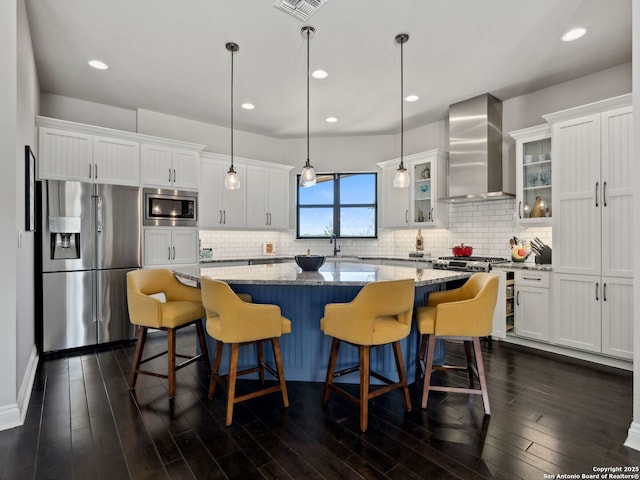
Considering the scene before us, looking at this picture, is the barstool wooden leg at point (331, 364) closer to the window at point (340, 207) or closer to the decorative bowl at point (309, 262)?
the decorative bowl at point (309, 262)

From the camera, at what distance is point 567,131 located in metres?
3.60

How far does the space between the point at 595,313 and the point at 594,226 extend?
846mm

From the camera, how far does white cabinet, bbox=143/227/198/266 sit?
4.32 metres

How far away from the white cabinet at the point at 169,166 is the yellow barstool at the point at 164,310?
6.10 feet

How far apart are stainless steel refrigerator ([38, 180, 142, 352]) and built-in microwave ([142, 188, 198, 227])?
13 centimetres

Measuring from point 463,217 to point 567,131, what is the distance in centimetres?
177

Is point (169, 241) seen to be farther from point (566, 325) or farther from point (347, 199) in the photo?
point (566, 325)

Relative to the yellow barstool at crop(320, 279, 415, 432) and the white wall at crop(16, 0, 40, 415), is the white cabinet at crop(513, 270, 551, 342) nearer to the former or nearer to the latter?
the yellow barstool at crop(320, 279, 415, 432)

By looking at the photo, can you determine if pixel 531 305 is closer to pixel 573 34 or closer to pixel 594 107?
pixel 594 107

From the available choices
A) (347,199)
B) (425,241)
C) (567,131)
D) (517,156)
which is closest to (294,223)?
(347,199)

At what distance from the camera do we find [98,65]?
11.8 ft

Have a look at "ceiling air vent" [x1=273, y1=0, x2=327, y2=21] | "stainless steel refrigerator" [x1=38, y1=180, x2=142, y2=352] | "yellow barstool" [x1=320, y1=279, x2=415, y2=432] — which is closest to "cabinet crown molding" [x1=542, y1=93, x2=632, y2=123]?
"ceiling air vent" [x1=273, y1=0, x2=327, y2=21]

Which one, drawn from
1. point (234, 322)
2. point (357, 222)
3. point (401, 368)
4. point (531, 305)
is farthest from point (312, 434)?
point (357, 222)

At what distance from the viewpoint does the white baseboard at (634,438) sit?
200 centimetres
